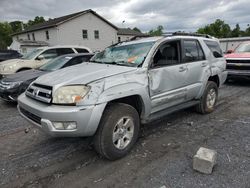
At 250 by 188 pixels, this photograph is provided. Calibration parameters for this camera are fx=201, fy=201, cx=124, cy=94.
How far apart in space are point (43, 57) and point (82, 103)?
665 centimetres

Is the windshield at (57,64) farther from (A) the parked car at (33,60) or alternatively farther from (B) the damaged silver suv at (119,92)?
(B) the damaged silver suv at (119,92)

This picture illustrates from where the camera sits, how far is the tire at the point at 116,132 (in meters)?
2.77

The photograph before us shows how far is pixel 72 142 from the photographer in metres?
3.62

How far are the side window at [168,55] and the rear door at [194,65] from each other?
0.69 ft

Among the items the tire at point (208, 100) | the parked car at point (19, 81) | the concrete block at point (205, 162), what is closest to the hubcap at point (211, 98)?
the tire at point (208, 100)

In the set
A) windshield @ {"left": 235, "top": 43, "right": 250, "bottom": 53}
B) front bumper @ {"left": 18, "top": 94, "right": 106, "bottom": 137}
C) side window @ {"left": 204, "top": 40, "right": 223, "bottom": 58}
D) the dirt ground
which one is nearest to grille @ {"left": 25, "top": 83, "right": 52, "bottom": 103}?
front bumper @ {"left": 18, "top": 94, "right": 106, "bottom": 137}

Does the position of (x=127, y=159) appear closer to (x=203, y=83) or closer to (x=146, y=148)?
(x=146, y=148)

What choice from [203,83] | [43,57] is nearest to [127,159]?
[203,83]

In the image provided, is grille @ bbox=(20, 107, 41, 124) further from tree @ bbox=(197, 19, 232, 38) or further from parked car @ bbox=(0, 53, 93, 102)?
tree @ bbox=(197, 19, 232, 38)

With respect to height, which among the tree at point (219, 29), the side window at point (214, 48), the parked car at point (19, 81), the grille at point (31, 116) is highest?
the tree at point (219, 29)

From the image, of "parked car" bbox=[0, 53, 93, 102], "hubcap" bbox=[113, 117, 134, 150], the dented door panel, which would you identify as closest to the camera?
"hubcap" bbox=[113, 117, 134, 150]

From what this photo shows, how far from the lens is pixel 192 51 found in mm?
4305

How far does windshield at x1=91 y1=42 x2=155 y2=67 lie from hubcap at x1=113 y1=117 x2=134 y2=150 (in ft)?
3.04

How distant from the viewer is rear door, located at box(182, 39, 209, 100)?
408 centimetres
